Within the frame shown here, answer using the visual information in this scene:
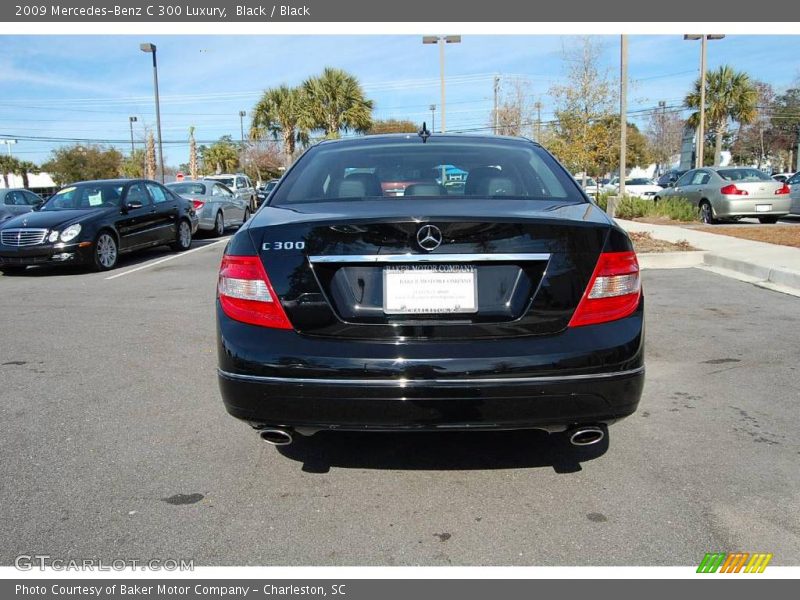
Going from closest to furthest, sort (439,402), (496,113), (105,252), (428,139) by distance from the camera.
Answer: (439,402)
(428,139)
(105,252)
(496,113)

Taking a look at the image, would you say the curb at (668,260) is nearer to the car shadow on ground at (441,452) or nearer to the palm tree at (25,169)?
the car shadow on ground at (441,452)

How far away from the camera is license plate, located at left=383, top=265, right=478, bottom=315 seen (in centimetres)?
276

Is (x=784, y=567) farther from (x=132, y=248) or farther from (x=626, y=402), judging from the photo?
(x=132, y=248)

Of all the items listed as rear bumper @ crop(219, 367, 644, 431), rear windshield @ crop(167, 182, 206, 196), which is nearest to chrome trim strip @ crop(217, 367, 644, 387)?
rear bumper @ crop(219, 367, 644, 431)

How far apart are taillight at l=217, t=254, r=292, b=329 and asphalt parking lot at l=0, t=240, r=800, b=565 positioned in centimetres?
87

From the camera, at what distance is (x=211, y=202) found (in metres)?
17.2

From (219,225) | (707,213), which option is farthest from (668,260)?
(219,225)

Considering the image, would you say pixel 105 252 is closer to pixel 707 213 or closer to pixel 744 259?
pixel 744 259

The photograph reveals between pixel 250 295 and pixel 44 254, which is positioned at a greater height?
pixel 250 295

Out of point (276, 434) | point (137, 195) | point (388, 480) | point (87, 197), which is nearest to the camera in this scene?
point (276, 434)

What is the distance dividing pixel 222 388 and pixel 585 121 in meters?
19.0

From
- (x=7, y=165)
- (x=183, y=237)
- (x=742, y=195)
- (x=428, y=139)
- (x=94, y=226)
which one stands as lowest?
(x=183, y=237)

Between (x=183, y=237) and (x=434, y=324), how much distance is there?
12.4 metres

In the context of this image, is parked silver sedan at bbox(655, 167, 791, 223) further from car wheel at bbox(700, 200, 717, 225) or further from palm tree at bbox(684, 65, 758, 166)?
palm tree at bbox(684, 65, 758, 166)
